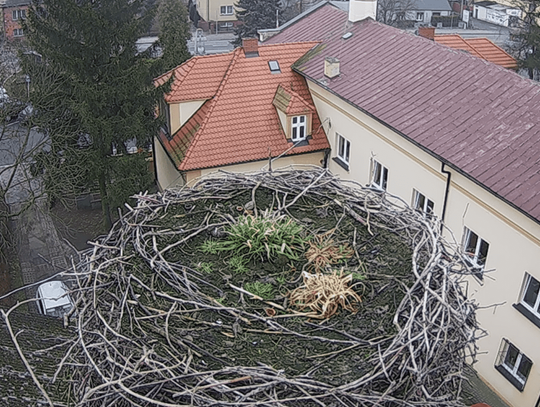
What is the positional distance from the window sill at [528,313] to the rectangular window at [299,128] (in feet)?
27.8

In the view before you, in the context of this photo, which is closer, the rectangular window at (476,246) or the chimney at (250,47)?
the rectangular window at (476,246)

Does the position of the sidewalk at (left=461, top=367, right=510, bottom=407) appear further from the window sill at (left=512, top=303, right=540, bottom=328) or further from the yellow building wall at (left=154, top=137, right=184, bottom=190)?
the yellow building wall at (left=154, top=137, right=184, bottom=190)

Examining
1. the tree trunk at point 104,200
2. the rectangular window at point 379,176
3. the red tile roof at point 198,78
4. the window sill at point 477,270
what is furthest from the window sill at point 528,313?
the tree trunk at point 104,200

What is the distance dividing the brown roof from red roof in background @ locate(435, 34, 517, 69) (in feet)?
12.3

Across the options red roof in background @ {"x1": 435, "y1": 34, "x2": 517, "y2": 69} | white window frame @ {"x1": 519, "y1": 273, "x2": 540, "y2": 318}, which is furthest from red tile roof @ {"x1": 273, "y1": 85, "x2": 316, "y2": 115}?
white window frame @ {"x1": 519, "y1": 273, "x2": 540, "y2": 318}

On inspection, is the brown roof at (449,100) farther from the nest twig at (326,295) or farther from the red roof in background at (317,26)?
the nest twig at (326,295)

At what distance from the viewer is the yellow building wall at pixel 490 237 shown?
11.9 metres

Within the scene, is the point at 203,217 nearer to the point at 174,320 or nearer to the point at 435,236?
the point at 174,320

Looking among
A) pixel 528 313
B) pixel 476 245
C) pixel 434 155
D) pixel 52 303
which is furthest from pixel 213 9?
pixel 528 313

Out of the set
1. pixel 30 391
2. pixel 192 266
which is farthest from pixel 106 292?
pixel 30 391

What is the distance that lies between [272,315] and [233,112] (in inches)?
505

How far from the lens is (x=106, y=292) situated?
20.1 ft

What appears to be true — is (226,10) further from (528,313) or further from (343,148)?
(528,313)

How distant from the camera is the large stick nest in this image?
4969 mm
